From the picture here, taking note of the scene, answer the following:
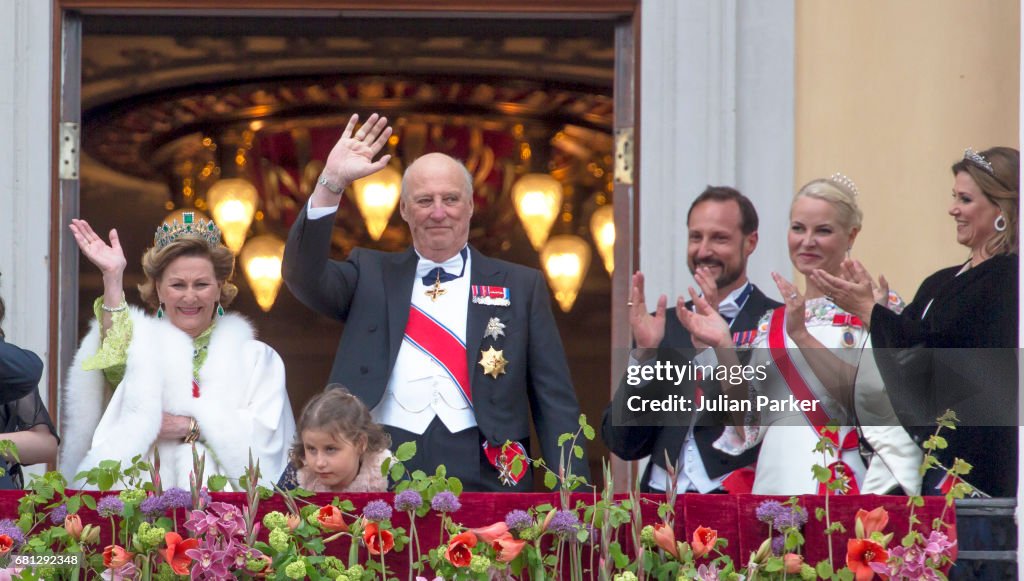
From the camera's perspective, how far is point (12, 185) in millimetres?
5879

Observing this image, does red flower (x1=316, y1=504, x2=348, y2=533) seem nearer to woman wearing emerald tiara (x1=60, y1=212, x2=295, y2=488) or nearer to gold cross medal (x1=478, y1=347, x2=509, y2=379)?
woman wearing emerald tiara (x1=60, y1=212, x2=295, y2=488)

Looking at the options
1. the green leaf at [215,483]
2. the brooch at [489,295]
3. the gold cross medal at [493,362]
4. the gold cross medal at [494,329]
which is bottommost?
the green leaf at [215,483]

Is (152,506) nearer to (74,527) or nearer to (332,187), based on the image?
(74,527)

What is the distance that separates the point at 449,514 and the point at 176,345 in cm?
132

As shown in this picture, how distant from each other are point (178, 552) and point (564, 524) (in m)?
0.74

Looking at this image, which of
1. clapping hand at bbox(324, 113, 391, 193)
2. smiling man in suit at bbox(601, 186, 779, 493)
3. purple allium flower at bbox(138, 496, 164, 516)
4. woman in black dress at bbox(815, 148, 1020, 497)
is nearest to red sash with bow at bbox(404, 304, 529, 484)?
smiling man in suit at bbox(601, 186, 779, 493)

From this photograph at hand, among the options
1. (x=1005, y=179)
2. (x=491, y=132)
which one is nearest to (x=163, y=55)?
(x=491, y=132)

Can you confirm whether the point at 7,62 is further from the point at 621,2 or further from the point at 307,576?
the point at 307,576

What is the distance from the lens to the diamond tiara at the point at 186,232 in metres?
5.05

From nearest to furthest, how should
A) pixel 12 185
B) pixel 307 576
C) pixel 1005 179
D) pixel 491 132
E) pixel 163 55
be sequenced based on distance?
pixel 307 576 < pixel 1005 179 < pixel 12 185 < pixel 163 55 < pixel 491 132

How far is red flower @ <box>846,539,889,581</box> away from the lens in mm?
3695

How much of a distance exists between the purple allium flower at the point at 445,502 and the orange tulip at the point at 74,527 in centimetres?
69

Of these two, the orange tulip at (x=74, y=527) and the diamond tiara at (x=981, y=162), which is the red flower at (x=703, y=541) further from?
the diamond tiara at (x=981, y=162)

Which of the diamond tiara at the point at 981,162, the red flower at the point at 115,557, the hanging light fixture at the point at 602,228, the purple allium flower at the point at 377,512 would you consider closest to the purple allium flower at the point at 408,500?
the purple allium flower at the point at 377,512
